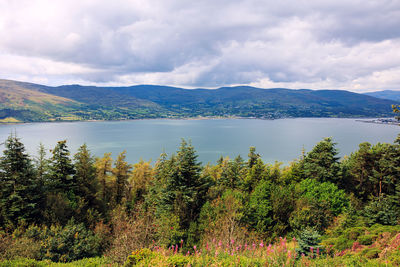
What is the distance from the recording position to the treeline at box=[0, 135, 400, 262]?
14.7 m

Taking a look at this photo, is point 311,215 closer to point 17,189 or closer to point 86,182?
point 86,182

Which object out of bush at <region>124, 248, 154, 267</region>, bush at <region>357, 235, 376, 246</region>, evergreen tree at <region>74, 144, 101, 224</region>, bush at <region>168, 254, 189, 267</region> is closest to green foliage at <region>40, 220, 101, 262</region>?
bush at <region>124, 248, 154, 267</region>

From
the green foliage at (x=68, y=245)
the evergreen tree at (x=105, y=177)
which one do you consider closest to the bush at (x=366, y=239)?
the green foliage at (x=68, y=245)

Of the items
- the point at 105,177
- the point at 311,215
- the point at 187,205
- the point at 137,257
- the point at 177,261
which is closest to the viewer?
the point at 177,261

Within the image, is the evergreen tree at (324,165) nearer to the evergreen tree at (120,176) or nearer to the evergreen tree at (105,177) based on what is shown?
the evergreen tree at (120,176)

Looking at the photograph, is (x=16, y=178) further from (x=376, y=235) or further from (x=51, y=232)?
(x=376, y=235)

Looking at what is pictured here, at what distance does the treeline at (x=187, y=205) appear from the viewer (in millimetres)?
14695

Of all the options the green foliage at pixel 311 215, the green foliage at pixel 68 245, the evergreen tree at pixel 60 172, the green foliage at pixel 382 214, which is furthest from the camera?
the evergreen tree at pixel 60 172

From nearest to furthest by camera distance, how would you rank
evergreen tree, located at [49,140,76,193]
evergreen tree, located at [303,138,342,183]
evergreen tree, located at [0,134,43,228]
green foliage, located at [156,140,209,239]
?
1. evergreen tree, located at [0,134,43,228]
2. green foliage, located at [156,140,209,239]
3. evergreen tree, located at [303,138,342,183]
4. evergreen tree, located at [49,140,76,193]

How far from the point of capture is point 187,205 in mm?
20516

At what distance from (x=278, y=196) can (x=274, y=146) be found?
8841 cm

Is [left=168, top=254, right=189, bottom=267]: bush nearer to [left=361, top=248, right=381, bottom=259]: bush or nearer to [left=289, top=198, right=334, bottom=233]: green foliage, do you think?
[left=361, top=248, right=381, bottom=259]: bush

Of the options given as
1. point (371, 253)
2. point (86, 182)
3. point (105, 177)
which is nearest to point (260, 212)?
point (371, 253)

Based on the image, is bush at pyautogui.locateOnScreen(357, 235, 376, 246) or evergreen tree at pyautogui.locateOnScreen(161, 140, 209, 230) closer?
bush at pyautogui.locateOnScreen(357, 235, 376, 246)
